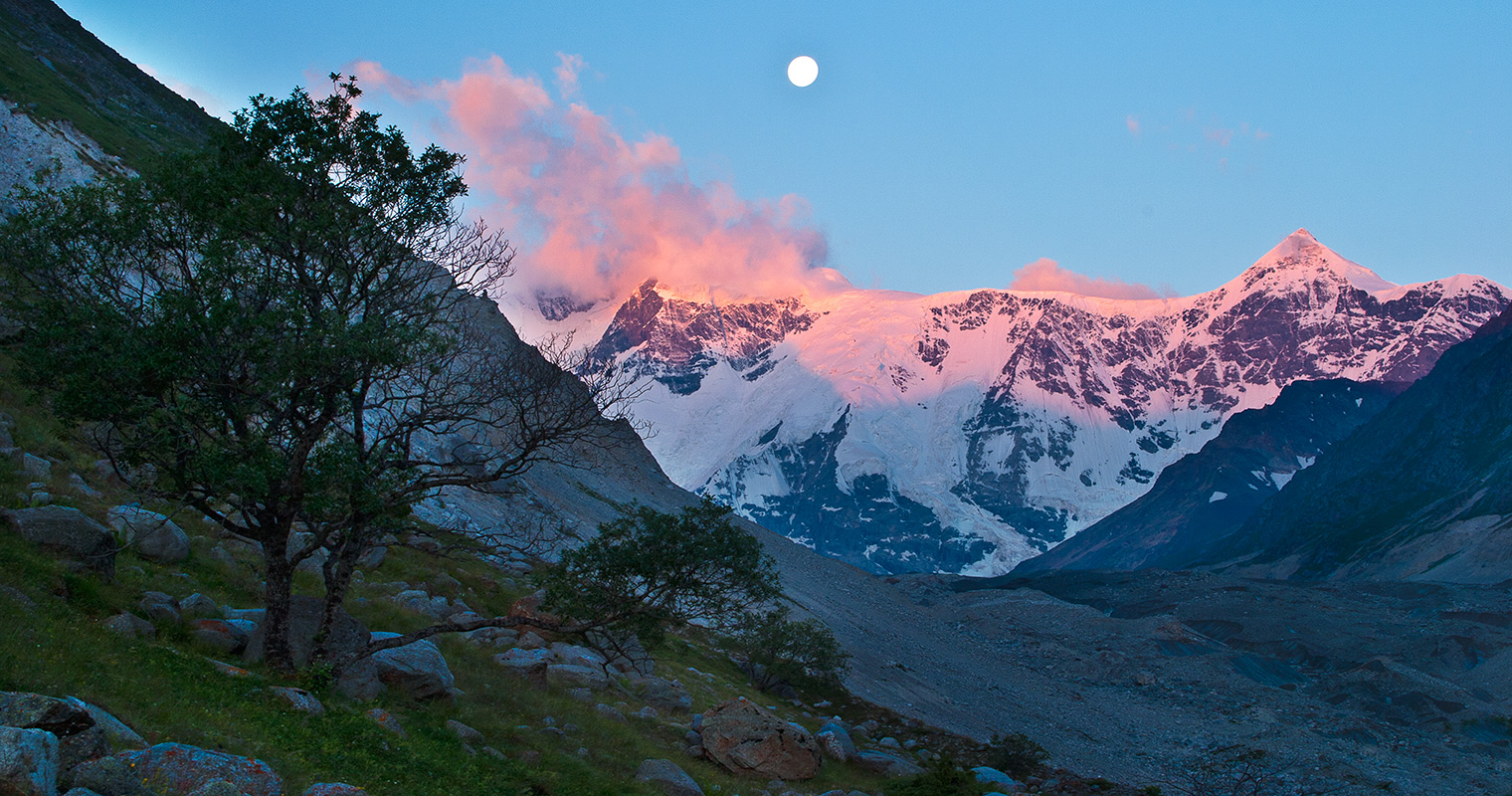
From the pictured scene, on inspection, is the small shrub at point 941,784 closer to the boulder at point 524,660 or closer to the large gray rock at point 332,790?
the boulder at point 524,660

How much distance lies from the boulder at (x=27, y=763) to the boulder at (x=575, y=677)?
16.8 m

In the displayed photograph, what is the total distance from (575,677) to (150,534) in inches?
439

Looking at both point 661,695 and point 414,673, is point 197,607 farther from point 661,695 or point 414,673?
point 661,695

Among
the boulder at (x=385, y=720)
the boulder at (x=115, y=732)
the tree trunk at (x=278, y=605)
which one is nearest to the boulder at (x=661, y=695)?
the boulder at (x=385, y=720)

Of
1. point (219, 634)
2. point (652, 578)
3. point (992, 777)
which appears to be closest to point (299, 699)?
point (219, 634)

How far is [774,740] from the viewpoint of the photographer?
2642 cm

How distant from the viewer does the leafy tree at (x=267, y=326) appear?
15633 millimetres

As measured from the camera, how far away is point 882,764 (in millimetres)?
31766

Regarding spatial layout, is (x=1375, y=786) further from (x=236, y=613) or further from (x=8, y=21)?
(x=8, y=21)

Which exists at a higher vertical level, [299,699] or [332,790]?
[332,790]

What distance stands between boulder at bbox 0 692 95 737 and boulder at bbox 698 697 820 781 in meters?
17.3

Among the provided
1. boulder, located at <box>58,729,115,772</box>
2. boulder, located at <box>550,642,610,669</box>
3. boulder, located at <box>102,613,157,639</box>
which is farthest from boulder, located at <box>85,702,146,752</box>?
boulder, located at <box>550,642,610,669</box>

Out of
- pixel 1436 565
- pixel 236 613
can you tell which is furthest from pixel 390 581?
pixel 1436 565

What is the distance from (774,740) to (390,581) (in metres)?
12.5
